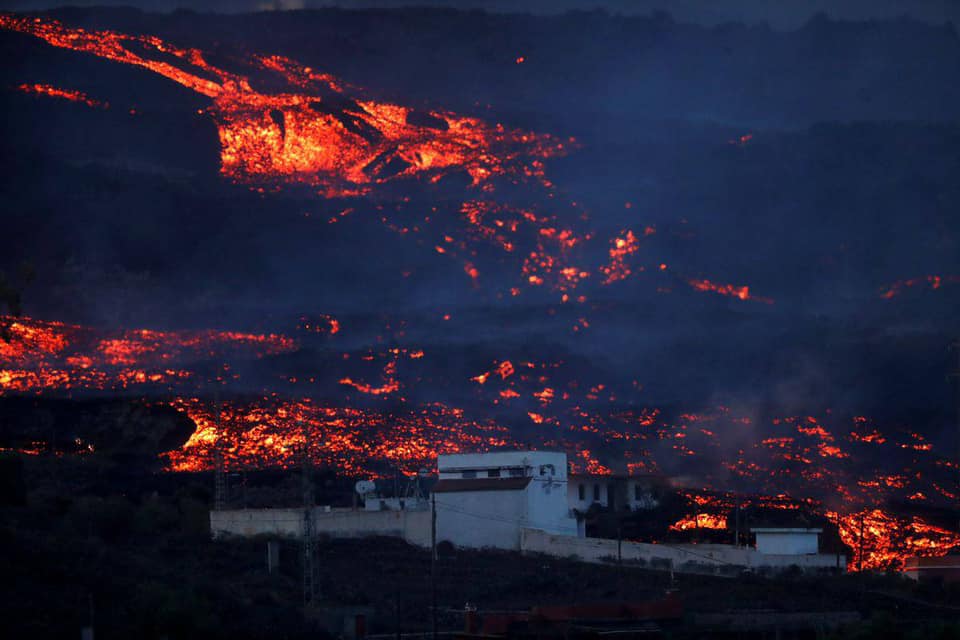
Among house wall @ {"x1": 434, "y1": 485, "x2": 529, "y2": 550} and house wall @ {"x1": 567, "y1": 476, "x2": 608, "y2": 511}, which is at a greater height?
house wall @ {"x1": 567, "y1": 476, "x2": 608, "y2": 511}

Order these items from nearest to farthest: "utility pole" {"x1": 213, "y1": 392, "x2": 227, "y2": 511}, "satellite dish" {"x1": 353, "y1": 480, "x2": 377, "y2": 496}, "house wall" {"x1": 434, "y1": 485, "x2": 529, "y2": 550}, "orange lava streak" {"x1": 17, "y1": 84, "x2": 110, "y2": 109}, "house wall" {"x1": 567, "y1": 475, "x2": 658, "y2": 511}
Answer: "house wall" {"x1": 434, "y1": 485, "x2": 529, "y2": 550} → "utility pole" {"x1": 213, "y1": 392, "x2": 227, "y2": 511} → "satellite dish" {"x1": 353, "y1": 480, "x2": 377, "y2": 496} → "house wall" {"x1": 567, "y1": 475, "x2": 658, "y2": 511} → "orange lava streak" {"x1": 17, "y1": 84, "x2": 110, "y2": 109}

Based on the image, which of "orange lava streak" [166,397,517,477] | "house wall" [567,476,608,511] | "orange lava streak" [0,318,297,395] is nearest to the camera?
"house wall" [567,476,608,511]

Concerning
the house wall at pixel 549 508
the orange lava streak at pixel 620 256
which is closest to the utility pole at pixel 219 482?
the house wall at pixel 549 508

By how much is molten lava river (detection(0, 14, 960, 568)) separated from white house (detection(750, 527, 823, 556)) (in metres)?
5.11

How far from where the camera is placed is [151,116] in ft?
363

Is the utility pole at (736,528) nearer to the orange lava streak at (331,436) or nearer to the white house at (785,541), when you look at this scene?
the white house at (785,541)

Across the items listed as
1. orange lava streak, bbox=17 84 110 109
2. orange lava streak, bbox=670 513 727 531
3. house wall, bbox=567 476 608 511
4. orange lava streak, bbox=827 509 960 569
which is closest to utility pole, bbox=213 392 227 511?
house wall, bbox=567 476 608 511

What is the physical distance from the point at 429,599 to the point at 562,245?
190ft

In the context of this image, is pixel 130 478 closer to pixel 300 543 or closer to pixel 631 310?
pixel 300 543

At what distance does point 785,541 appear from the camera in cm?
5625

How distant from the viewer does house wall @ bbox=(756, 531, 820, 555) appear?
184ft

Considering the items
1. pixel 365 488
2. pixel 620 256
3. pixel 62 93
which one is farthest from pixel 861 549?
pixel 62 93

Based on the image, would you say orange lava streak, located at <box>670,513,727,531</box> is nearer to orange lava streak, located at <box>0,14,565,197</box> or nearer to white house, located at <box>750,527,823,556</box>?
white house, located at <box>750,527,823,556</box>

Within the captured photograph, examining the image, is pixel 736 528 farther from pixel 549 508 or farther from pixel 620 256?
pixel 620 256
